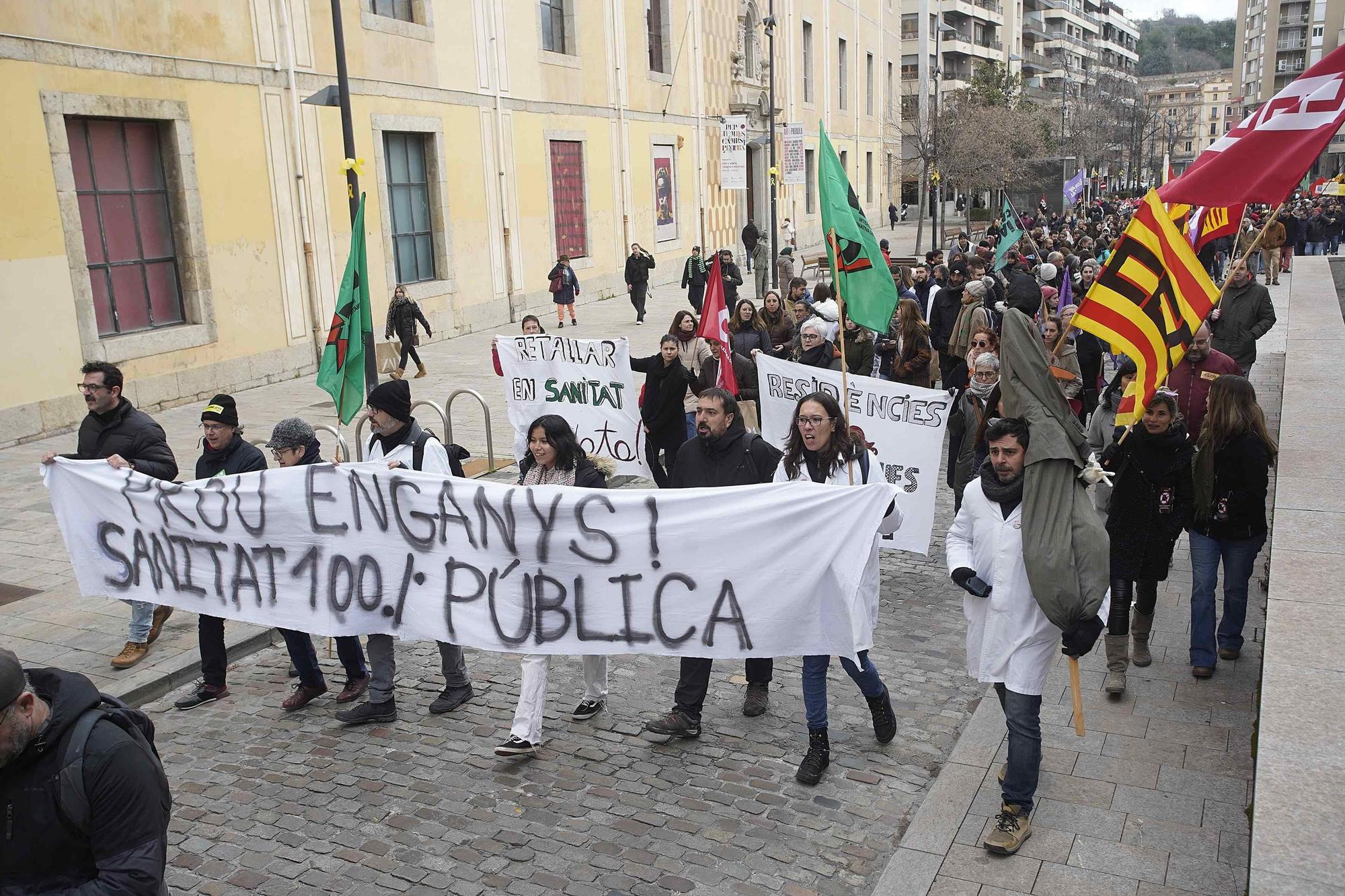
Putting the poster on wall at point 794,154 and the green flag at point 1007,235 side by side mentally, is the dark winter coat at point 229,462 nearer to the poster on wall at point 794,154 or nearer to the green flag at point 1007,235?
the green flag at point 1007,235

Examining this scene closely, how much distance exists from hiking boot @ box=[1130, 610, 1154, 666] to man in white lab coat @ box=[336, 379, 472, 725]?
380 cm

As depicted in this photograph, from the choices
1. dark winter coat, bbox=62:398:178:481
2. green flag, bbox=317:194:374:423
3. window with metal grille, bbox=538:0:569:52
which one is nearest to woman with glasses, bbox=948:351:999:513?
green flag, bbox=317:194:374:423

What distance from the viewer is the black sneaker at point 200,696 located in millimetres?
6305

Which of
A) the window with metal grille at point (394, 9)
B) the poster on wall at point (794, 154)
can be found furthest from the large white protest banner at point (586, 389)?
the poster on wall at point (794, 154)

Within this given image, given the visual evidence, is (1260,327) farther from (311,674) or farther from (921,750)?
(311,674)

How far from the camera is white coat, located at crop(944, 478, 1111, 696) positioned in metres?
4.46

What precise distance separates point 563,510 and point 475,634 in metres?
0.79

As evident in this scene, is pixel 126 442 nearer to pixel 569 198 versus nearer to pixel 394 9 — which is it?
pixel 394 9

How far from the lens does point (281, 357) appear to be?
695 inches

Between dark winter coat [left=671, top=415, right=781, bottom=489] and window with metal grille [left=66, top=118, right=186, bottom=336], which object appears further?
window with metal grille [left=66, top=118, right=186, bottom=336]

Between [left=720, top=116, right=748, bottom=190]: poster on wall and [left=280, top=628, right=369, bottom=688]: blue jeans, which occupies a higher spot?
[left=720, top=116, right=748, bottom=190]: poster on wall

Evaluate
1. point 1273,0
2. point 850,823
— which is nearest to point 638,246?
point 850,823

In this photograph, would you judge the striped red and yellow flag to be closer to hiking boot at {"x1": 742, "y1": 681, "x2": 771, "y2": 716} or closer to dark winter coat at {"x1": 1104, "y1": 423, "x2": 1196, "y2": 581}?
dark winter coat at {"x1": 1104, "y1": 423, "x2": 1196, "y2": 581}

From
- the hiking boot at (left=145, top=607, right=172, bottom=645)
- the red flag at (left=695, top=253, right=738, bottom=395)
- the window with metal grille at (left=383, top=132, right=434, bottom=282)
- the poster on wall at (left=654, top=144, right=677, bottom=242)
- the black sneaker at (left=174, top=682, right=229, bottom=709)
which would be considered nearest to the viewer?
the black sneaker at (left=174, top=682, right=229, bottom=709)
